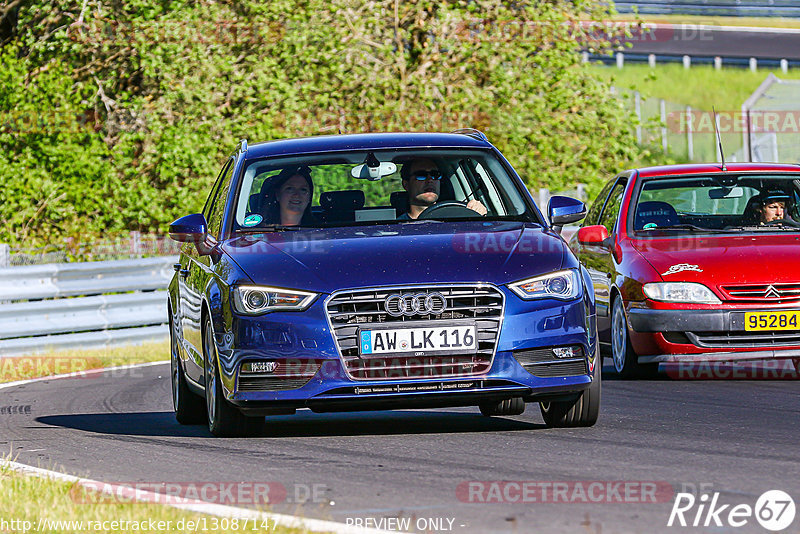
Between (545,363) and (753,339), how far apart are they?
4.01 meters

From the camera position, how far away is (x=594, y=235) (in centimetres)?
1308

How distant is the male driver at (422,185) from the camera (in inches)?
372

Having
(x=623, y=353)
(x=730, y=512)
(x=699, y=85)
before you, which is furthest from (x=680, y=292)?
(x=699, y=85)

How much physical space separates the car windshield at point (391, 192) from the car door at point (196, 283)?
0.95 feet

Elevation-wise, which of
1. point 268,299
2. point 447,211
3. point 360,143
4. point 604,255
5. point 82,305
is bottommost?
point 82,305

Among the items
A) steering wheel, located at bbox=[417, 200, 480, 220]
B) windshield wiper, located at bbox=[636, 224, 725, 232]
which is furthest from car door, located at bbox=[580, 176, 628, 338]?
steering wheel, located at bbox=[417, 200, 480, 220]

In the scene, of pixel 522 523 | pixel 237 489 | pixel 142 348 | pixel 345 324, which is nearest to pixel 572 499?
pixel 522 523

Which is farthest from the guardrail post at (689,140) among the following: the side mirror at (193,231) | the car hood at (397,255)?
the car hood at (397,255)

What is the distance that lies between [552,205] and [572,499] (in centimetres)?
364

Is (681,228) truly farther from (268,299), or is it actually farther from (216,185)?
(268,299)

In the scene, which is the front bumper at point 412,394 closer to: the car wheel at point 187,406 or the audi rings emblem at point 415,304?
the audi rings emblem at point 415,304

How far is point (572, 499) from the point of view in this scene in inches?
243

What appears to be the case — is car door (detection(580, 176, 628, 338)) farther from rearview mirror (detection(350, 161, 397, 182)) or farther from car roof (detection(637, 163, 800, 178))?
rearview mirror (detection(350, 161, 397, 182))

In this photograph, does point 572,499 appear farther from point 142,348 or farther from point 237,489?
point 142,348
